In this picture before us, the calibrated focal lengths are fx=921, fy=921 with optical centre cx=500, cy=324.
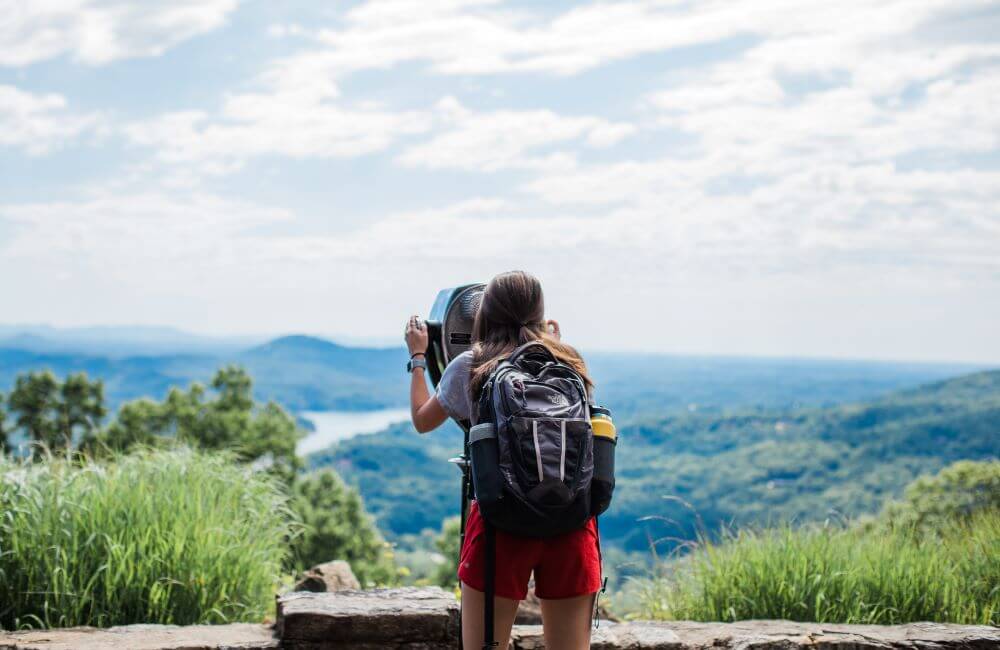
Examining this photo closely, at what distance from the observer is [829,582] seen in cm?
493

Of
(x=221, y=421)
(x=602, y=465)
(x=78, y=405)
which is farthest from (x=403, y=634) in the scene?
(x=78, y=405)

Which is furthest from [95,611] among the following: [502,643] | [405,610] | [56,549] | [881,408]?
[881,408]

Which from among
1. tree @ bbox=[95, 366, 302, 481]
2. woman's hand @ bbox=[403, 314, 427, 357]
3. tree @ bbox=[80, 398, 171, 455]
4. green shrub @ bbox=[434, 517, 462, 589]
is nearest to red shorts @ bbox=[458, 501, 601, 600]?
woman's hand @ bbox=[403, 314, 427, 357]

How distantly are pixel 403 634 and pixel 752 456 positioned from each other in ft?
189

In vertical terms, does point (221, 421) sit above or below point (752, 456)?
above

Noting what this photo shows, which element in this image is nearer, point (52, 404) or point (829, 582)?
point (829, 582)

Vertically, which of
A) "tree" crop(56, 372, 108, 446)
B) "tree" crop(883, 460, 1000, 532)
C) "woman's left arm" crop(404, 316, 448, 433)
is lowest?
"tree" crop(883, 460, 1000, 532)

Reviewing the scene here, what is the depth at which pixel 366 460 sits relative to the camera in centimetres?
4934

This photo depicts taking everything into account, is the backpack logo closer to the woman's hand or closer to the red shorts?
the red shorts

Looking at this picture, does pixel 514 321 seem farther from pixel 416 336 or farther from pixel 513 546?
pixel 513 546

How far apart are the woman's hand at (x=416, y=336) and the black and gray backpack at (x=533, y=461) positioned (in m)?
0.56

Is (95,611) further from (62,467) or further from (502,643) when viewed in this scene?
(502,643)

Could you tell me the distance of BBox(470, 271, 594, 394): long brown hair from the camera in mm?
3002

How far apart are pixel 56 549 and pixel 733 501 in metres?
48.2
